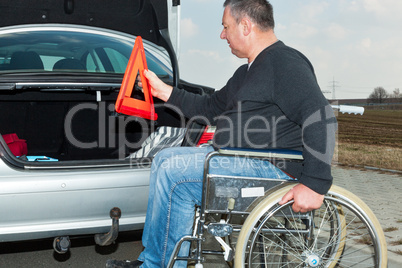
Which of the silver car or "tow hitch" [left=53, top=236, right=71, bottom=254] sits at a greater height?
the silver car

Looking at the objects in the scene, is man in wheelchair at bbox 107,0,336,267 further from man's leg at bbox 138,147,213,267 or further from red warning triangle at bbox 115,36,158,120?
red warning triangle at bbox 115,36,158,120

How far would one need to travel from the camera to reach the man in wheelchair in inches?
93.9

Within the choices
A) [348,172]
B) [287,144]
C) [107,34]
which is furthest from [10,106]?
[348,172]

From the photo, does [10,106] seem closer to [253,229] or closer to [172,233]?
[172,233]

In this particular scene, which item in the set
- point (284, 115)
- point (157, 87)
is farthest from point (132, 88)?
point (284, 115)

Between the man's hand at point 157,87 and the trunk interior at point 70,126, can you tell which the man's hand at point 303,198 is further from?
the trunk interior at point 70,126

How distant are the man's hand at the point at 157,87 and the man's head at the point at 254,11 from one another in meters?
0.70

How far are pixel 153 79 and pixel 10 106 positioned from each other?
1.77 m

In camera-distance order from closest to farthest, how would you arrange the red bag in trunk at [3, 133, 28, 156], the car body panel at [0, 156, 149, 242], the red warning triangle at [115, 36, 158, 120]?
the red warning triangle at [115, 36, 158, 120]
the car body panel at [0, 156, 149, 242]
the red bag in trunk at [3, 133, 28, 156]

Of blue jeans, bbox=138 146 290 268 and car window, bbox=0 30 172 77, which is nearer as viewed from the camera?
blue jeans, bbox=138 146 290 268

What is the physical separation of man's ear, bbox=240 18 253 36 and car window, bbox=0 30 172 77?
1.27 meters

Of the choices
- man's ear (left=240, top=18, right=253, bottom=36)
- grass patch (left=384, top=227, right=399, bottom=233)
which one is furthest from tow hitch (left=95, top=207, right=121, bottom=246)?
grass patch (left=384, top=227, right=399, bottom=233)

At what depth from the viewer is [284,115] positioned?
2559 mm

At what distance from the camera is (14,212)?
2.84m
